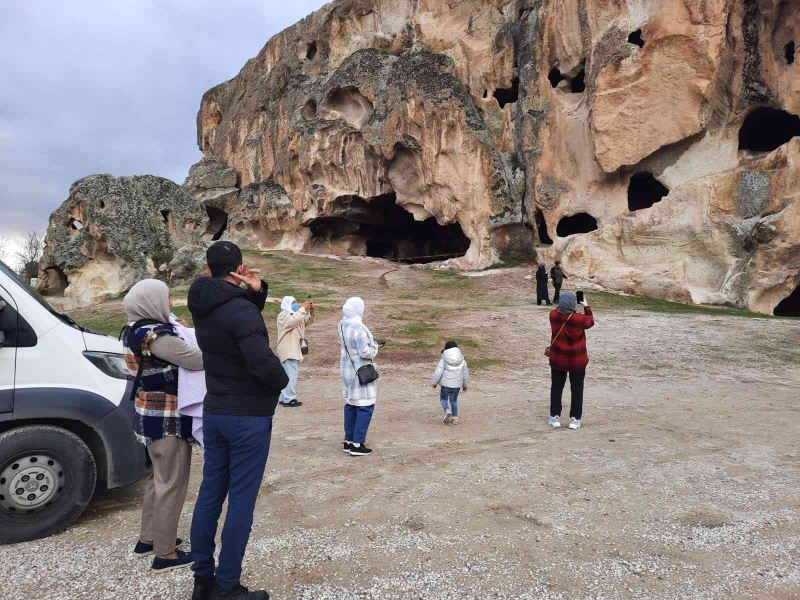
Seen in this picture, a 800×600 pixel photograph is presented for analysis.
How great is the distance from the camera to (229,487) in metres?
2.91

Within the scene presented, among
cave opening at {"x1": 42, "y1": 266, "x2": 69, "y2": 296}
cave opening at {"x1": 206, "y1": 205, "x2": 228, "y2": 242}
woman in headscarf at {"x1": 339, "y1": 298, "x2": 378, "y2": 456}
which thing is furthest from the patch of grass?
cave opening at {"x1": 206, "y1": 205, "x2": 228, "y2": 242}

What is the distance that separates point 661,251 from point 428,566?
23.3 meters

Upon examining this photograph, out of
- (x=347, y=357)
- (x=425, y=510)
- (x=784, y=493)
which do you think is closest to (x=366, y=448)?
(x=347, y=357)

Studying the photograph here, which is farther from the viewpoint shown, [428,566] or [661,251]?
[661,251]

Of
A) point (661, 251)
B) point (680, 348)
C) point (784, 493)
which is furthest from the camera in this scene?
point (661, 251)

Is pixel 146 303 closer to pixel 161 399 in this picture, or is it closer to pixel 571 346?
Result: pixel 161 399

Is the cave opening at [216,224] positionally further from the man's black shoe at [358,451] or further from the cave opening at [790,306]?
the man's black shoe at [358,451]

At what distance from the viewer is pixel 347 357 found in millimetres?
5676

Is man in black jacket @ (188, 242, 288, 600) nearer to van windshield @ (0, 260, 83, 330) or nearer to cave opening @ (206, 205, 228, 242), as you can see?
van windshield @ (0, 260, 83, 330)

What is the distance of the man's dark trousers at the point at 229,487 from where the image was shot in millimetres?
2828

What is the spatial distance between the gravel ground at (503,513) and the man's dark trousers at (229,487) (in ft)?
1.16

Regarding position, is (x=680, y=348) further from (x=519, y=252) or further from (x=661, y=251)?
(x=519, y=252)

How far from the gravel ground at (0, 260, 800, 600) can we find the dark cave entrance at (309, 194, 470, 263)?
2777cm

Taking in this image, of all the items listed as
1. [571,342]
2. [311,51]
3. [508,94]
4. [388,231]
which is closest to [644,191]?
[508,94]
